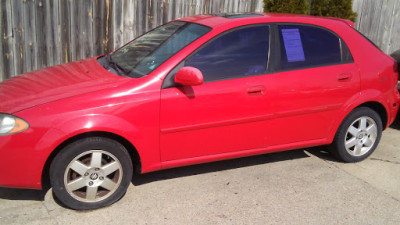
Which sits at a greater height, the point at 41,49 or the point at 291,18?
the point at 291,18

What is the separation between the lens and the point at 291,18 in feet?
14.2

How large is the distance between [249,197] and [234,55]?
Result: 54.5 inches

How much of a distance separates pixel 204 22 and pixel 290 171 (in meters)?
1.88

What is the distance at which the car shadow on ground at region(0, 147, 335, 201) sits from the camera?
3.84 metres

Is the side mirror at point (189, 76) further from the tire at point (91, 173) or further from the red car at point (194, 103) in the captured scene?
the tire at point (91, 173)

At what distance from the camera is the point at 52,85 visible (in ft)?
12.3

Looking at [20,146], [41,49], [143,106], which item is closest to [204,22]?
[143,106]

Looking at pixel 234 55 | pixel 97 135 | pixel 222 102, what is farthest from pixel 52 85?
pixel 234 55

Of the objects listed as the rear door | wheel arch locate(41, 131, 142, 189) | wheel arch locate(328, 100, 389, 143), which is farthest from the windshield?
wheel arch locate(328, 100, 389, 143)

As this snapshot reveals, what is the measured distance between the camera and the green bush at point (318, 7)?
7379mm

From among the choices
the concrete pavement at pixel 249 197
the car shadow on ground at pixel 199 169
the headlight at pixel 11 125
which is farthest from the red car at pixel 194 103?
the car shadow on ground at pixel 199 169

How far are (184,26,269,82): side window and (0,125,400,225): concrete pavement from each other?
44.3 inches

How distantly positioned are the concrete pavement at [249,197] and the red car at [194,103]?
0.22 meters

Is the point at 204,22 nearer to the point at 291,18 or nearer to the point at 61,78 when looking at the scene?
the point at 291,18
